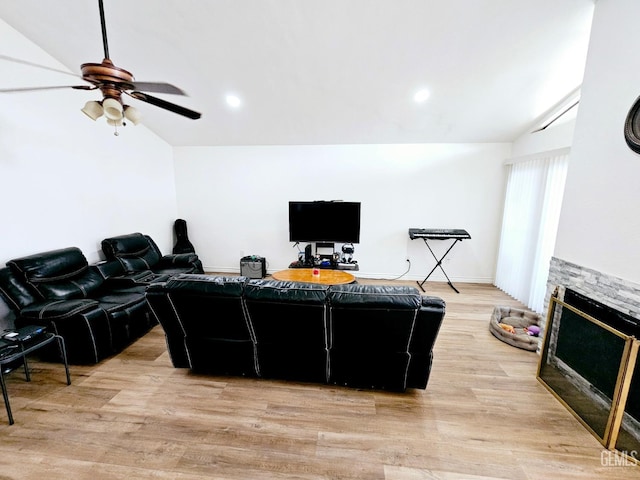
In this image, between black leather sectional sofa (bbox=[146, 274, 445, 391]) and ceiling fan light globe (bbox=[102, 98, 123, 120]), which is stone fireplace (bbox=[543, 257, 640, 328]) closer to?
black leather sectional sofa (bbox=[146, 274, 445, 391])

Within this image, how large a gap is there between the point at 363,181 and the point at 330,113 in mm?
1398

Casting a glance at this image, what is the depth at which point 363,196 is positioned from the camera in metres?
4.92

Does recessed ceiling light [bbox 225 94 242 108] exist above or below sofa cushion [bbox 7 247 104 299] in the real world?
above

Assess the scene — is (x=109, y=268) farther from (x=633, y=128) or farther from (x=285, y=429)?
(x=633, y=128)

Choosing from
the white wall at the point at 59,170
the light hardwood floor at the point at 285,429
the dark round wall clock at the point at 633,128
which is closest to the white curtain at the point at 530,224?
the dark round wall clock at the point at 633,128

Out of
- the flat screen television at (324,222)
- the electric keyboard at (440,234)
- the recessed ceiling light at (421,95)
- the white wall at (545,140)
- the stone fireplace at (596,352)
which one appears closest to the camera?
the stone fireplace at (596,352)

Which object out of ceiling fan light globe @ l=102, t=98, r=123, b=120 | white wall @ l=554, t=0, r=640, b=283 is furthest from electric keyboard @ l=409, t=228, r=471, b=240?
ceiling fan light globe @ l=102, t=98, r=123, b=120

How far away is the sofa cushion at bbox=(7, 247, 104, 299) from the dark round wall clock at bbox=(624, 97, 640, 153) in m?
5.05

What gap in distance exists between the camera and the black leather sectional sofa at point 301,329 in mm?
1848

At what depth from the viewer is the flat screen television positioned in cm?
457

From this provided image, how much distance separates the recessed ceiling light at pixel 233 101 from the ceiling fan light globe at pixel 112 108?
6.69ft

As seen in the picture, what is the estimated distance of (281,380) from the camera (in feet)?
7.48

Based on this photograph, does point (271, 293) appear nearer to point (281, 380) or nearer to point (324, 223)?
point (281, 380)

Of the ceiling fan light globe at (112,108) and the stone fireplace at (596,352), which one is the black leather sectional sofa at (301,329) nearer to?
the stone fireplace at (596,352)
